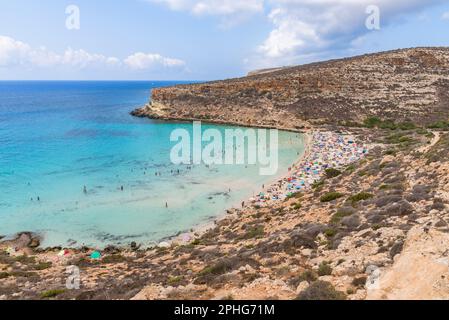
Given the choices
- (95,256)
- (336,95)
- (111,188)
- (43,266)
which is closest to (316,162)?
(111,188)

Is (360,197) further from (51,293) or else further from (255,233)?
(51,293)

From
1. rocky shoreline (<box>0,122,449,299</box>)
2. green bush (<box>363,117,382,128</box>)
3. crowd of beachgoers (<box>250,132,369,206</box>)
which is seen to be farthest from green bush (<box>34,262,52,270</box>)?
green bush (<box>363,117,382,128</box>)

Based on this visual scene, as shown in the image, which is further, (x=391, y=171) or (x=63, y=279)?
(x=391, y=171)

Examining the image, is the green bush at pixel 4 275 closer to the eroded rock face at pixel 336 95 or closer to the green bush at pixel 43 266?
the green bush at pixel 43 266

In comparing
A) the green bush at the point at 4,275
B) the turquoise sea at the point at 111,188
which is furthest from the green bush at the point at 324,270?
the green bush at the point at 4,275

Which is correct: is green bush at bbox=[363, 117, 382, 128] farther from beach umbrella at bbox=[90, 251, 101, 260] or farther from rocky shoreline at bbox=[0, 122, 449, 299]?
beach umbrella at bbox=[90, 251, 101, 260]

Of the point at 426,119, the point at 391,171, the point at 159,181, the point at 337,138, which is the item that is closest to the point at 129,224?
the point at 159,181
